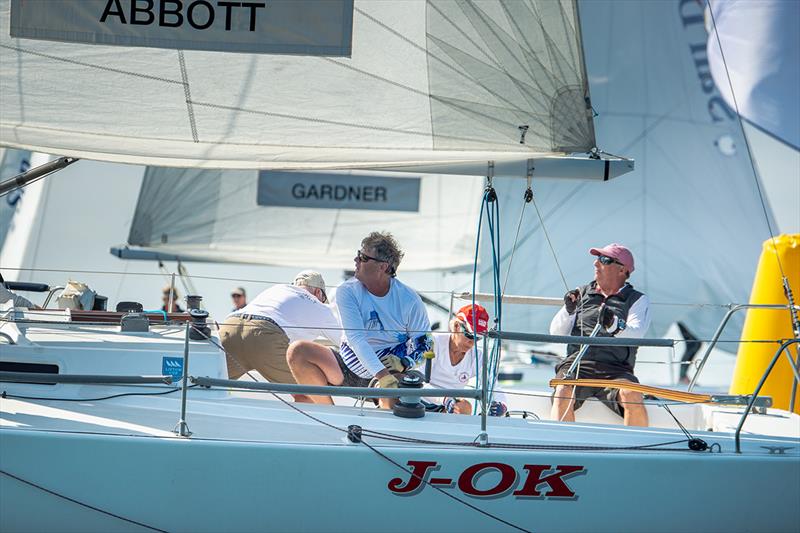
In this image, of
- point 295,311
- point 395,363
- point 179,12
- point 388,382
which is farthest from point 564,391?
point 179,12

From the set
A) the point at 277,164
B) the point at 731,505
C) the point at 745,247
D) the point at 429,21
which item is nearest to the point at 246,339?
the point at 277,164

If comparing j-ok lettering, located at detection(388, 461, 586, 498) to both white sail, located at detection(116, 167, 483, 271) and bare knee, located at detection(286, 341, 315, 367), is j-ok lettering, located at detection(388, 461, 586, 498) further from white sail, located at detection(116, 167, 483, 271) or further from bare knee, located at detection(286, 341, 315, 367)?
white sail, located at detection(116, 167, 483, 271)

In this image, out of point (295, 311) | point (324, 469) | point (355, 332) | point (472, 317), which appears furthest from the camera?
point (295, 311)

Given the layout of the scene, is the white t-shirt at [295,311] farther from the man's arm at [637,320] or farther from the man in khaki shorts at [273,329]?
the man's arm at [637,320]

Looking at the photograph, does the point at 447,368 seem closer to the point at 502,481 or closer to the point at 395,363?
the point at 395,363

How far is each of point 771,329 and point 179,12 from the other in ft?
11.7

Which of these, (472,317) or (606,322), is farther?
(606,322)

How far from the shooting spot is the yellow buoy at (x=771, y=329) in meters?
5.28

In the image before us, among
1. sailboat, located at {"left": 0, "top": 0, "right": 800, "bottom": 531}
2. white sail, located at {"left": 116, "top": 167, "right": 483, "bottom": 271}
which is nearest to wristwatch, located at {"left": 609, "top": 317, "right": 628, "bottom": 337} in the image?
sailboat, located at {"left": 0, "top": 0, "right": 800, "bottom": 531}

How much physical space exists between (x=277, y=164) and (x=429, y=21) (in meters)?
0.76

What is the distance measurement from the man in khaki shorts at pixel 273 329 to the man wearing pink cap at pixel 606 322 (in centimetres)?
97

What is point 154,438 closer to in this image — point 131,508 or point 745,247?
point 131,508

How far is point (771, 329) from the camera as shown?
209 inches

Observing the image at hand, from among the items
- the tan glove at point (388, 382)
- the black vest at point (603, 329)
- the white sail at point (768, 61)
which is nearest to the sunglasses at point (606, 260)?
the black vest at point (603, 329)
